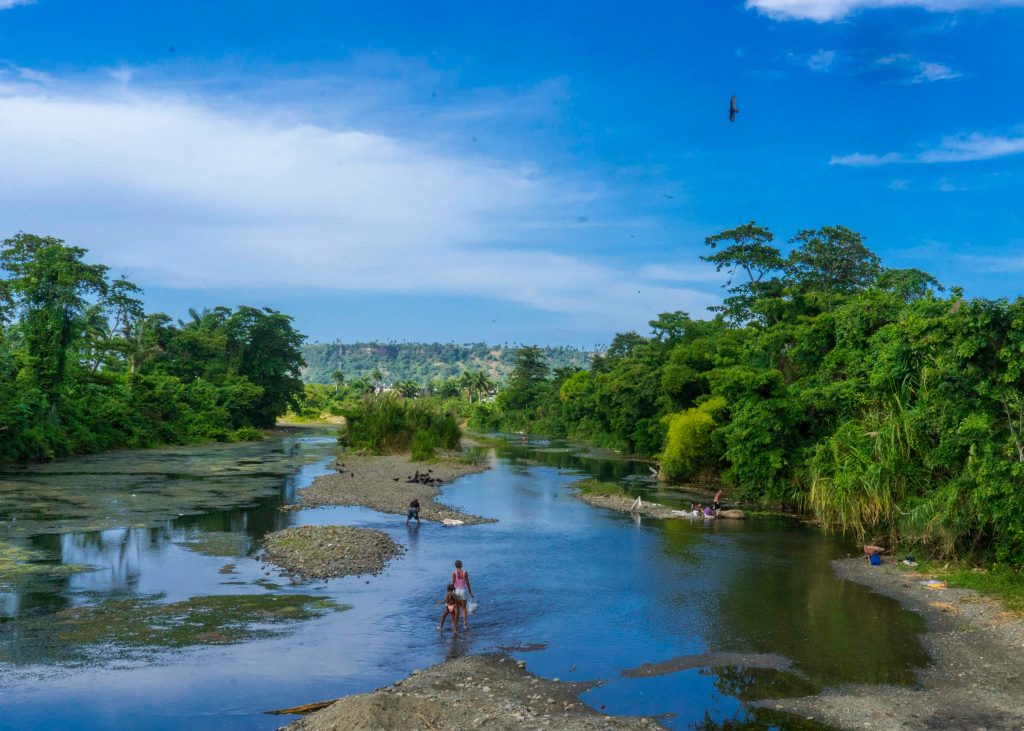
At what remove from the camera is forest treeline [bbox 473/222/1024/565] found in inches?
977

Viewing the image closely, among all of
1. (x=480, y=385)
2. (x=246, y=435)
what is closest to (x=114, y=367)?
(x=246, y=435)

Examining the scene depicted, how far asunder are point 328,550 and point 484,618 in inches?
386

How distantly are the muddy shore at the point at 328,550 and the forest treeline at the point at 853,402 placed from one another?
1978 cm

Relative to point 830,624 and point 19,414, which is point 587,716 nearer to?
point 830,624

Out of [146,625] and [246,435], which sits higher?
[246,435]

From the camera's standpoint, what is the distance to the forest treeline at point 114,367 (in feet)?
213

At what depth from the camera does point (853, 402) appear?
37.4 metres

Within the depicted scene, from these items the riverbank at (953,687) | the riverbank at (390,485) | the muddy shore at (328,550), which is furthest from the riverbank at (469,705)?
the riverbank at (390,485)

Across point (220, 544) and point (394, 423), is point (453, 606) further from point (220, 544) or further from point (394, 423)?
point (394, 423)

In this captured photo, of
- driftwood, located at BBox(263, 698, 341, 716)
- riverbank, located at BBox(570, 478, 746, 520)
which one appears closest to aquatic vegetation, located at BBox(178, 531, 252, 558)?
driftwood, located at BBox(263, 698, 341, 716)

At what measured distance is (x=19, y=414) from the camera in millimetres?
60719

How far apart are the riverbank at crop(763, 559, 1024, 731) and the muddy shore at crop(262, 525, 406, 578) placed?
16.9m

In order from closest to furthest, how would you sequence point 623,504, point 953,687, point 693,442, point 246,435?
1. point 953,687
2. point 623,504
3. point 693,442
4. point 246,435

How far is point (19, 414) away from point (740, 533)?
53.1 m
